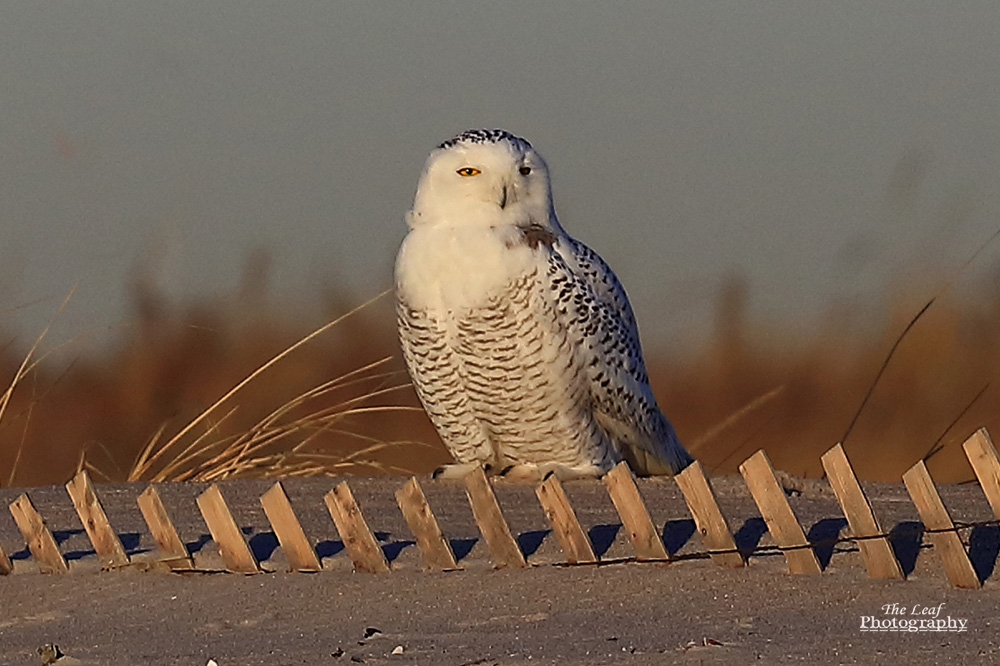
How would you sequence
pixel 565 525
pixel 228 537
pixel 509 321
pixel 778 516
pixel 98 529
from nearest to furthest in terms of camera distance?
pixel 778 516 → pixel 565 525 → pixel 228 537 → pixel 98 529 → pixel 509 321

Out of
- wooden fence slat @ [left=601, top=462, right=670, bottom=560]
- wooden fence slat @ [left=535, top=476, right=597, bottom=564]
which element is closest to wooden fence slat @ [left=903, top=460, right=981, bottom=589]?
wooden fence slat @ [left=601, top=462, right=670, bottom=560]

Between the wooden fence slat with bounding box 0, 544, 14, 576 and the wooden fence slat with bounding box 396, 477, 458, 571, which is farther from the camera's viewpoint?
the wooden fence slat with bounding box 0, 544, 14, 576

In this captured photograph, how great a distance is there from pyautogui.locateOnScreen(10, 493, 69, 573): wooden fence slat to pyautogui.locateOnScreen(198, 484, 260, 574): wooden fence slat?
0.54 m

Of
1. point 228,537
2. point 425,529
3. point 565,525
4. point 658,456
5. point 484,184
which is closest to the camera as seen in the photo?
point 565,525

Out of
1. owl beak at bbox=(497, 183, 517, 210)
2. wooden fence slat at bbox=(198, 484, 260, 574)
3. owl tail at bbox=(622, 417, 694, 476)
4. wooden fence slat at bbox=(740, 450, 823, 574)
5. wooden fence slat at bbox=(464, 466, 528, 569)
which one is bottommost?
owl tail at bbox=(622, 417, 694, 476)

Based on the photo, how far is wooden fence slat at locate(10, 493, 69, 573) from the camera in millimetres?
5301

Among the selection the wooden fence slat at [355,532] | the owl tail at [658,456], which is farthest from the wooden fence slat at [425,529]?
the owl tail at [658,456]

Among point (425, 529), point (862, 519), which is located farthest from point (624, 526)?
point (862, 519)

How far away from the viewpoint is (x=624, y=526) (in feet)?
16.1

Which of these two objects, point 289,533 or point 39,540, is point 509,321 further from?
point 39,540

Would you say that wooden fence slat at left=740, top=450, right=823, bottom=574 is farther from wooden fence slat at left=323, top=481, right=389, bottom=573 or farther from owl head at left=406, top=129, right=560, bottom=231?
owl head at left=406, top=129, right=560, bottom=231

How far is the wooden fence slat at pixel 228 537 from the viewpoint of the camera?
A: 504cm

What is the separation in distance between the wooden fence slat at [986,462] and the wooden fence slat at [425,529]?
4.69ft

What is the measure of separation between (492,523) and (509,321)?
1703mm
